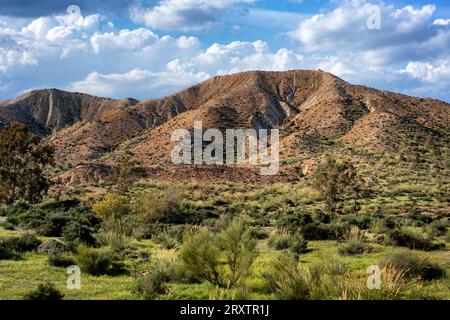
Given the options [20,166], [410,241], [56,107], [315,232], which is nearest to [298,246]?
[315,232]

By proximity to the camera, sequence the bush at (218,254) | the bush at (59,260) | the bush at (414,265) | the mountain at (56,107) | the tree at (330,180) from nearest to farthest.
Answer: the bush at (218,254)
the bush at (414,265)
the bush at (59,260)
the tree at (330,180)
the mountain at (56,107)

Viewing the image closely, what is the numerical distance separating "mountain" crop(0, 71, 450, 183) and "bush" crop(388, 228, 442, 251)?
4054 cm

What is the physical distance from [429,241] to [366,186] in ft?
101

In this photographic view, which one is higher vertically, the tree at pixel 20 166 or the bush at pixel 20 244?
the tree at pixel 20 166

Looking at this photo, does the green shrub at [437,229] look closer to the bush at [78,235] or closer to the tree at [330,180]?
the tree at [330,180]

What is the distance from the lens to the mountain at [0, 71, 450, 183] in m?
69.2

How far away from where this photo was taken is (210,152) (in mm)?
80438

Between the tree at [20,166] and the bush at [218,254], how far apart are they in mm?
31761

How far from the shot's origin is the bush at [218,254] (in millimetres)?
12905

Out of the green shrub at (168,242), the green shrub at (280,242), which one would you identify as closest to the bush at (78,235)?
the green shrub at (168,242)

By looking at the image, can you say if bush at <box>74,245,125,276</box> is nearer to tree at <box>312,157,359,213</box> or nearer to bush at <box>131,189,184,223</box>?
bush at <box>131,189,184,223</box>

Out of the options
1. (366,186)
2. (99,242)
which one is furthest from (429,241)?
(366,186)

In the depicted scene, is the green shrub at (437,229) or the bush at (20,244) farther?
the green shrub at (437,229)

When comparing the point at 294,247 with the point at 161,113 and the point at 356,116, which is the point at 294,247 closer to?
the point at 356,116
